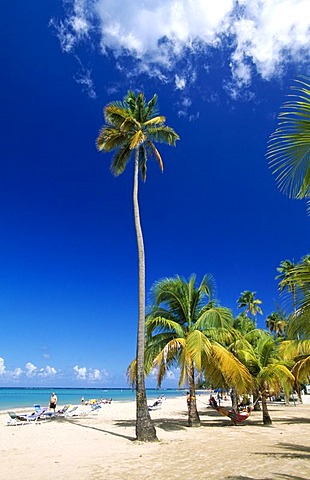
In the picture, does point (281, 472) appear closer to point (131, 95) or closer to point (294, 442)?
point (294, 442)

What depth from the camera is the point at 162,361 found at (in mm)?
15016

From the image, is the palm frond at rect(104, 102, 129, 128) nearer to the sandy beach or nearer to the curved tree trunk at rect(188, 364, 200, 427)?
the curved tree trunk at rect(188, 364, 200, 427)

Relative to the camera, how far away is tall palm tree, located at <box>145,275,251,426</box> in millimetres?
14883

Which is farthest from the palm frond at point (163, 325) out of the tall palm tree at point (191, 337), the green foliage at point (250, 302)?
the green foliage at point (250, 302)

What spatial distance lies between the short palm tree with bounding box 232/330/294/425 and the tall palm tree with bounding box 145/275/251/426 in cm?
161

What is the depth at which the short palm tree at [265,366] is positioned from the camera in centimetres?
1741

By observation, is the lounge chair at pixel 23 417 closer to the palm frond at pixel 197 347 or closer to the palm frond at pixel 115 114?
the palm frond at pixel 197 347

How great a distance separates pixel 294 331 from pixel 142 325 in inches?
383

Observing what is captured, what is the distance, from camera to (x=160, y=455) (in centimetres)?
1007

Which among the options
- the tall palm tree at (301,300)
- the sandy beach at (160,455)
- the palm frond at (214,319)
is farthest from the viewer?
the palm frond at (214,319)

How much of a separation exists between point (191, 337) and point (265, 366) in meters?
5.33

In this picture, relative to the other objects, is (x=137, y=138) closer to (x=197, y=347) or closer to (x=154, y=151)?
(x=154, y=151)

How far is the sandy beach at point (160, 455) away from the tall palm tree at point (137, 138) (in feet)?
7.53

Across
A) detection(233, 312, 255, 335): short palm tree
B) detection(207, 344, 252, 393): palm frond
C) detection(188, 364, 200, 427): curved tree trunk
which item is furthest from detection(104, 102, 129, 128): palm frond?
detection(233, 312, 255, 335): short palm tree
